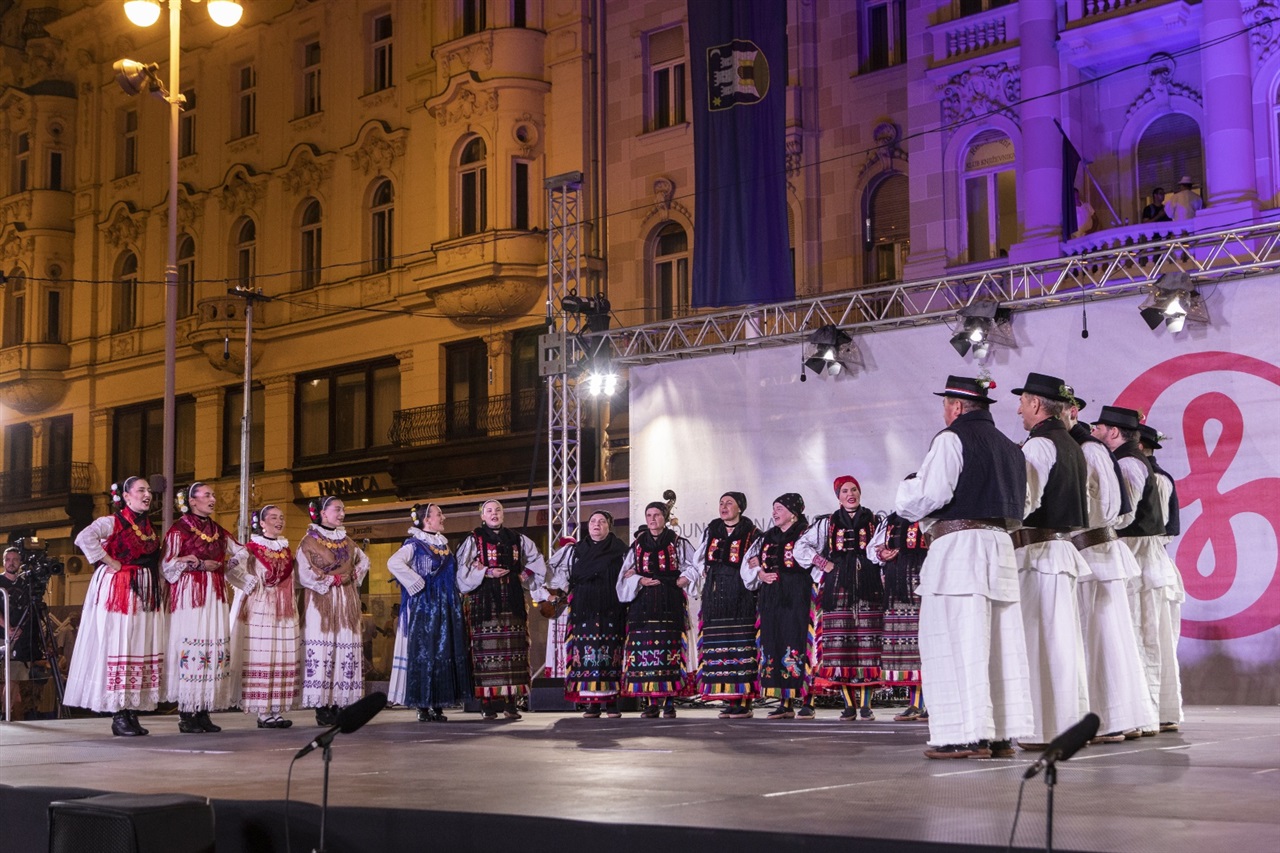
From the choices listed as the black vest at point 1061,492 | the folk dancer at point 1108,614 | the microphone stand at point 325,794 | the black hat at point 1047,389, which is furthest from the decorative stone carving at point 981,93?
the microphone stand at point 325,794

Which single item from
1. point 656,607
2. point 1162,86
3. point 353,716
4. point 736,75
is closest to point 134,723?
point 656,607

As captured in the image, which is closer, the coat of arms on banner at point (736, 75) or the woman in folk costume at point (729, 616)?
the woman in folk costume at point (729, 616)

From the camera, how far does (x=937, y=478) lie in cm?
712

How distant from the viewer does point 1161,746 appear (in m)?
7.69

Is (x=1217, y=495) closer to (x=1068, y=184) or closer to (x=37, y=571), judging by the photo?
(x=1068, y=184)

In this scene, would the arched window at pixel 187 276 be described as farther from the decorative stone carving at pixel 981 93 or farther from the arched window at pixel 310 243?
the decorative stone carving at pixel 981 93

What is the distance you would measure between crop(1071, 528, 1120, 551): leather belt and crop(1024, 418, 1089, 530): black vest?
624 millimetres

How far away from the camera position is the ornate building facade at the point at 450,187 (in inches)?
752

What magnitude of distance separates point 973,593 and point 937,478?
0.55 meters

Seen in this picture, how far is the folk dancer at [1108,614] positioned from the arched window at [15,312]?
3142cm

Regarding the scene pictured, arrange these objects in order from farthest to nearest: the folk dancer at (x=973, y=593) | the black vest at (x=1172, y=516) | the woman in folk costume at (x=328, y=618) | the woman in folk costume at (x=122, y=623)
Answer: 1. the woman in folk costume at (x=328, y=618)
2. the woman in folk costume at (x=122, y=623)
3. the black vest at (x=1172, y=516)
4. the folk dancer at (x=973, y=593)

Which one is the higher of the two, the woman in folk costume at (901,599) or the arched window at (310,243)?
the arched window at (310,243)

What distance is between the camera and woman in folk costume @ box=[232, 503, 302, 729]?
36.8 ft

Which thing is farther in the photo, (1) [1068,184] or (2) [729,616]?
(1) [1068,184]
